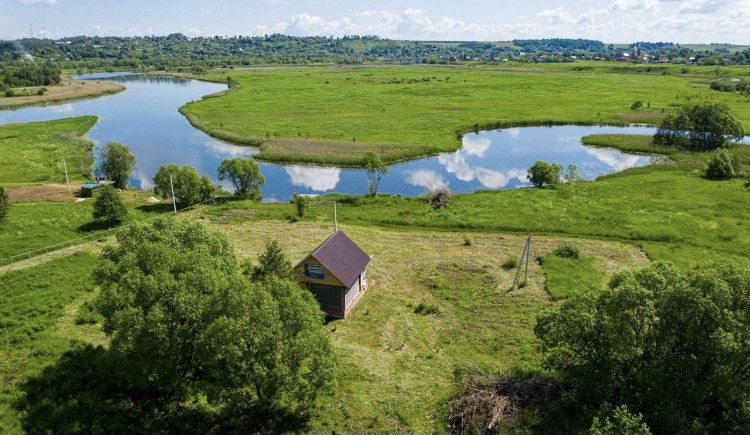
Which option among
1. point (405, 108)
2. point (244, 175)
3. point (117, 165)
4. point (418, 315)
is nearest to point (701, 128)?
point (405, 108)

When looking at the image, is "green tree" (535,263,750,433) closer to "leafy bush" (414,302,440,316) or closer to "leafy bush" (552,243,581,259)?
"leafy bush" (414,302,440,316)

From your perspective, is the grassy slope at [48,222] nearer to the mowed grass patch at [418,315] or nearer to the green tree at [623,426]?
the mowed grass patch at [418,315]

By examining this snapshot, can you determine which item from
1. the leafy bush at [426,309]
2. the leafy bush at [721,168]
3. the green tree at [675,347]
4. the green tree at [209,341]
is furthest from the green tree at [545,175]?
the green tree at [209,341]

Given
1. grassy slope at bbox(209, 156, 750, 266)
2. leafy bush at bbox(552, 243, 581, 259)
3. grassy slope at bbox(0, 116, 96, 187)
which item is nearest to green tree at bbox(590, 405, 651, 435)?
leafy bush at bbox(552, 243, 581, 259)

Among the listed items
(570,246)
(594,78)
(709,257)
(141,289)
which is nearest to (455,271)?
(570,246)

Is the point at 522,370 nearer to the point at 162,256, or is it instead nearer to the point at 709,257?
the point at 162,256
